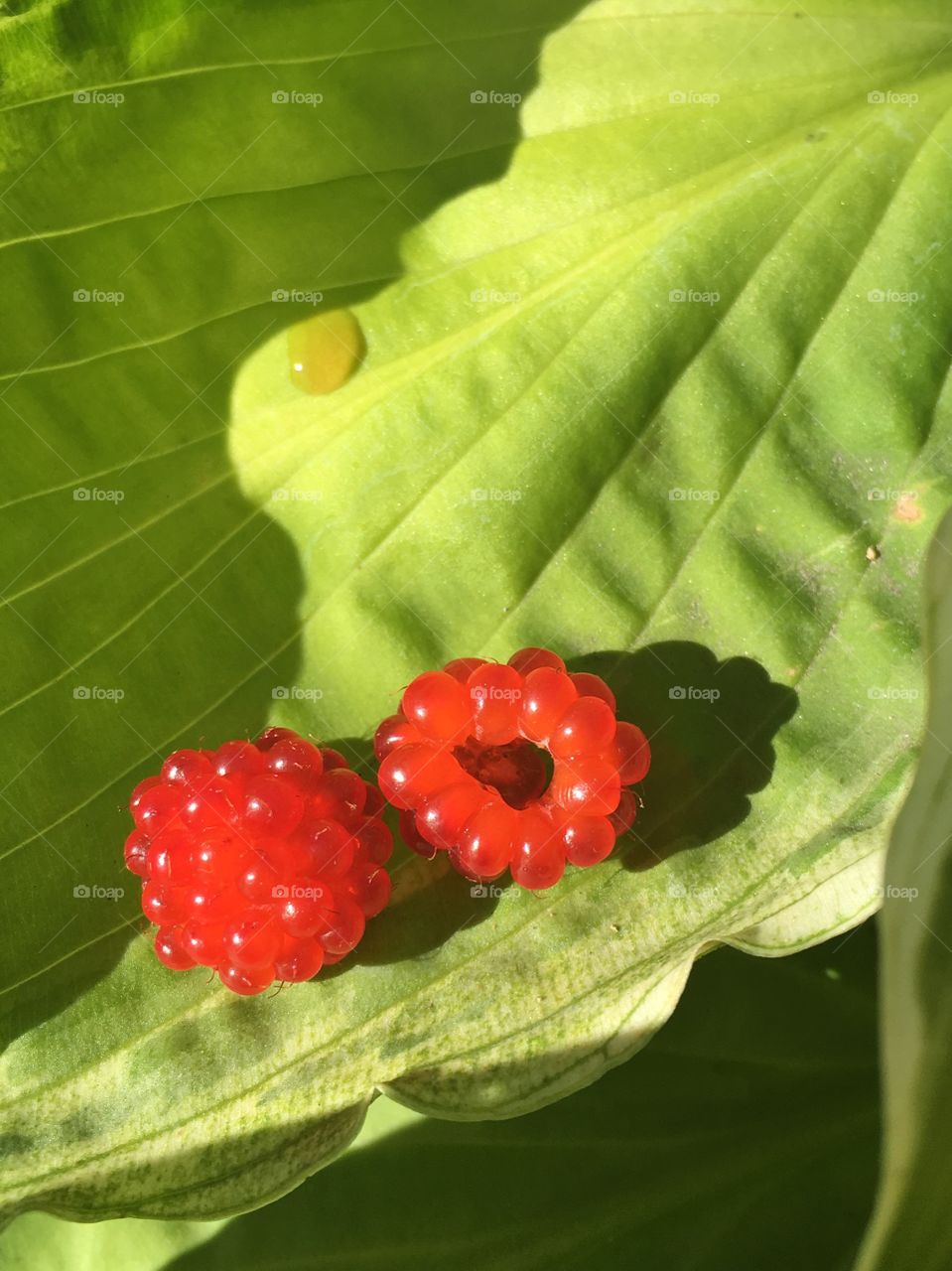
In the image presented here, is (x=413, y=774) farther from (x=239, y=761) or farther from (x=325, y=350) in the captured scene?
(x=325, y=350)

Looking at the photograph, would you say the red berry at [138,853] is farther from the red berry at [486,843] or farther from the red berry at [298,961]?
the red berry at [486,843]

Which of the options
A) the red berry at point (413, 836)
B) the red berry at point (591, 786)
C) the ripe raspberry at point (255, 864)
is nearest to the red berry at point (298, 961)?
the ripe raspberry at point (255, 864)

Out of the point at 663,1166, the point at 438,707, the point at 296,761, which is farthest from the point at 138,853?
the point at 663,1166

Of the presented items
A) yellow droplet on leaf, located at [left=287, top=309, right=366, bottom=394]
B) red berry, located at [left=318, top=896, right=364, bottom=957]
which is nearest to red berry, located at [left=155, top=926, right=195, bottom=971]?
red berry, located at [left=318, top=896, right=364, bottom=957]

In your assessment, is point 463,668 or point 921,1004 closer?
point 921,1004

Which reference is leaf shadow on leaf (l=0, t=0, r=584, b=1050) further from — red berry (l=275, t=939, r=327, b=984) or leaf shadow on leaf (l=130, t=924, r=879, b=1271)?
leaf shadow on leaf (l=130, t=924, r=879, b=1271)

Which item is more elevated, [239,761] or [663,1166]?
[239,761]
